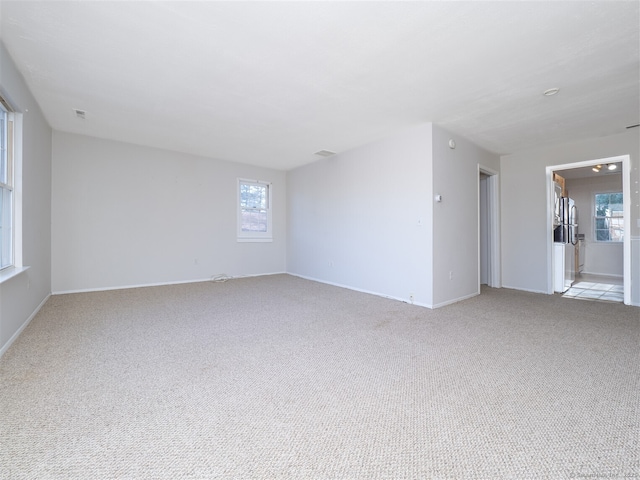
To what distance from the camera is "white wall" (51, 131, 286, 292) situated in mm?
4727

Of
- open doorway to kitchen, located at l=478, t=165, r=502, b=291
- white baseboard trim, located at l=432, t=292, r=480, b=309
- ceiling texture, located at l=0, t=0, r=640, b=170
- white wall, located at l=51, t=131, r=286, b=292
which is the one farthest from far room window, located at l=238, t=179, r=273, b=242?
open doorway to kitchen, located at l=478, t=165, r=502, b=291

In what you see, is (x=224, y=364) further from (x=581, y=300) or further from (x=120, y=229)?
(x=581, y=300)

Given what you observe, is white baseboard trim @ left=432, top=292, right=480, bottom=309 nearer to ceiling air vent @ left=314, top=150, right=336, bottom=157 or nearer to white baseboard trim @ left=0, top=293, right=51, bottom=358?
ceiling air vent @ left=314, top=150, right=336, bottom=157

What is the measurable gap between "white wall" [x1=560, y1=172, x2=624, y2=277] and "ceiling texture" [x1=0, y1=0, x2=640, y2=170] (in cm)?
394

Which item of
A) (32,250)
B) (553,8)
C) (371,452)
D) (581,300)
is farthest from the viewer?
(581,300)

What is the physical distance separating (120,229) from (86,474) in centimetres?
485

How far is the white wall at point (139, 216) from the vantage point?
15.5 ft

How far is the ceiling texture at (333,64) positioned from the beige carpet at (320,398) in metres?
2.52

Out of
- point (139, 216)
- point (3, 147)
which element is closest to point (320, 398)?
point (3, 147)

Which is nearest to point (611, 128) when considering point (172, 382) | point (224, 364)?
point (224, 364)

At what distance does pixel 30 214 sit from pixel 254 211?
394 centimetres

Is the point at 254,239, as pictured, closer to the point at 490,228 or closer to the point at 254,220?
the point at 254,220

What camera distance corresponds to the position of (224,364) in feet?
7.36

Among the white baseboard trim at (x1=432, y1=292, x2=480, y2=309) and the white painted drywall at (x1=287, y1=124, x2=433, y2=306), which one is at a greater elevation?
the white painted drywall at (x1=287, y1=124, x2=433, y2=306)
